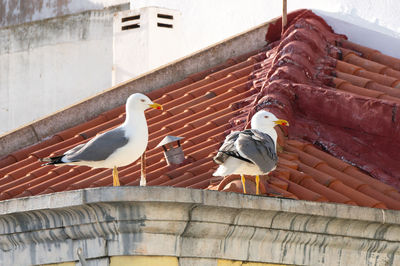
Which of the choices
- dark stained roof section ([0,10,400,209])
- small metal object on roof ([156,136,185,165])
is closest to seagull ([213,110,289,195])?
dark stained roof section ([0,10,400,209])

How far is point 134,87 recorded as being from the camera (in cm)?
1551

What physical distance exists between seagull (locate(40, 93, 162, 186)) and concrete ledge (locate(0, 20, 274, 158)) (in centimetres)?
510

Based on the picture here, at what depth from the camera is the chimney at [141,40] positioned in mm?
18000

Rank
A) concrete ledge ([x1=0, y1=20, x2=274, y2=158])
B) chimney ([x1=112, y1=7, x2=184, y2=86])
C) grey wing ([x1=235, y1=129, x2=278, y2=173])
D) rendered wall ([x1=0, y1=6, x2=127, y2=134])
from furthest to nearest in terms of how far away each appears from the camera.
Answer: rendered wall ([x1=0, y1=6, x2=127, y2=134]) → chimney ([x1=112, y1=7, x2=184, y2=86]) → concrete ledge ([x1=0, y1=20, x2=274, y2=158]) → grey wing ([x1=235, y1=129, x2=278, y2=173])

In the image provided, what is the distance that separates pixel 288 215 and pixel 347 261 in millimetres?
760

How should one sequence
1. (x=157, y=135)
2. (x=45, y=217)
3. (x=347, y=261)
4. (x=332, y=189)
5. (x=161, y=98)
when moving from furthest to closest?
1. (x=161, y=98)
2. (x=157, y=135)
3. (x=332, y=189)
4. (x=347, y=261)
5. (x=45, y=217)

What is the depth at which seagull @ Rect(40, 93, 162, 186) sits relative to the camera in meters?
Answer: 10.0

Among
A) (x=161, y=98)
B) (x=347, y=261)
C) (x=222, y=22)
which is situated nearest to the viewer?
(x=347, y=261)

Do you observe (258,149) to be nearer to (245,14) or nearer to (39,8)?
(245,14)

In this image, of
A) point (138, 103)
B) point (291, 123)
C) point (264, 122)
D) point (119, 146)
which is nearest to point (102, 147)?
point (119, 146)

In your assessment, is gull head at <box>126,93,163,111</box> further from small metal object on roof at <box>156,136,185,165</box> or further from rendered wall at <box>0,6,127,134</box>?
rendered wall at <box>0,6,127,134</box>

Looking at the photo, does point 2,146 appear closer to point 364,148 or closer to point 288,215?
point 364,148

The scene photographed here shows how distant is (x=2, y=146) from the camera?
15219 mm

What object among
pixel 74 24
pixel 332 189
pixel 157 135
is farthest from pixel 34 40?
pixel 332 189
